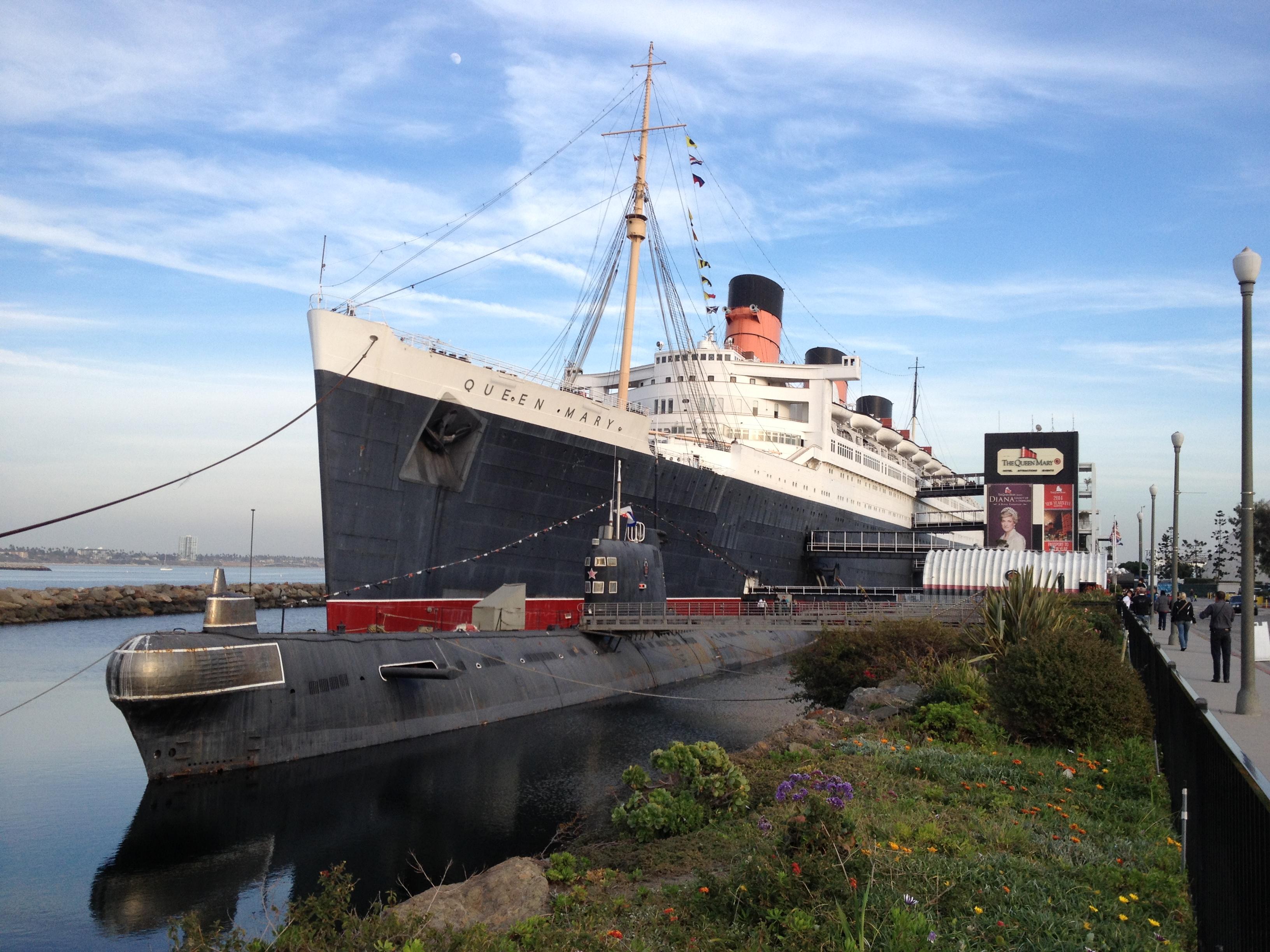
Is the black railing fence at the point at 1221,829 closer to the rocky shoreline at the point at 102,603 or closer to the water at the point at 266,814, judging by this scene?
the water at the point at 266,814

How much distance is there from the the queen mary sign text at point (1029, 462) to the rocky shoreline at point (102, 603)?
33.8 metres

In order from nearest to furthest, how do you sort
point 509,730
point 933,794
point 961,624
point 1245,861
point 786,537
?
point 1245,861 < point 933,794 < point 509,730 < point 961,624 < point 786,537

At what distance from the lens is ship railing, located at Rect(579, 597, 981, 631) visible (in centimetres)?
2231

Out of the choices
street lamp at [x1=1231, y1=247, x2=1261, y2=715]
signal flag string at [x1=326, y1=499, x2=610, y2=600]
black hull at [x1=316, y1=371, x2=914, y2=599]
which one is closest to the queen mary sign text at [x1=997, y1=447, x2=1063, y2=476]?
black hull at [x1=316, y1=371, x2=914, y2=599]

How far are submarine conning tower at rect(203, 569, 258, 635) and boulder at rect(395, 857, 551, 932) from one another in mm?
8315

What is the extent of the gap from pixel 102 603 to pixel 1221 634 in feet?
179

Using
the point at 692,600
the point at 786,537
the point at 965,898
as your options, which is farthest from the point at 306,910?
the point at 786,537

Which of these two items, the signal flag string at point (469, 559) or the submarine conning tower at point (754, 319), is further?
the submarine conning tower at point (754, 319)

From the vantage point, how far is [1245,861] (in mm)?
4258

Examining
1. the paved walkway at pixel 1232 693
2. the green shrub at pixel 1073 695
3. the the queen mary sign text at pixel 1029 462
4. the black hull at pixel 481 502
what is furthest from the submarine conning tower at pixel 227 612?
the the queen mary sign text at pixel 1029 462

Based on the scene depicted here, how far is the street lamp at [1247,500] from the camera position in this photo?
10523 mm

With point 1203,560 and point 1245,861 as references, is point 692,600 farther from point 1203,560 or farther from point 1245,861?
point 1203,560

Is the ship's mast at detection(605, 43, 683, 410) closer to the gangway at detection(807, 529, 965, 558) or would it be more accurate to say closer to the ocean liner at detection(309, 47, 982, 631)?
the ocean liner at detection(309, 47, 982, 631)

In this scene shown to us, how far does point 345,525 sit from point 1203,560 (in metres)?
95.0
